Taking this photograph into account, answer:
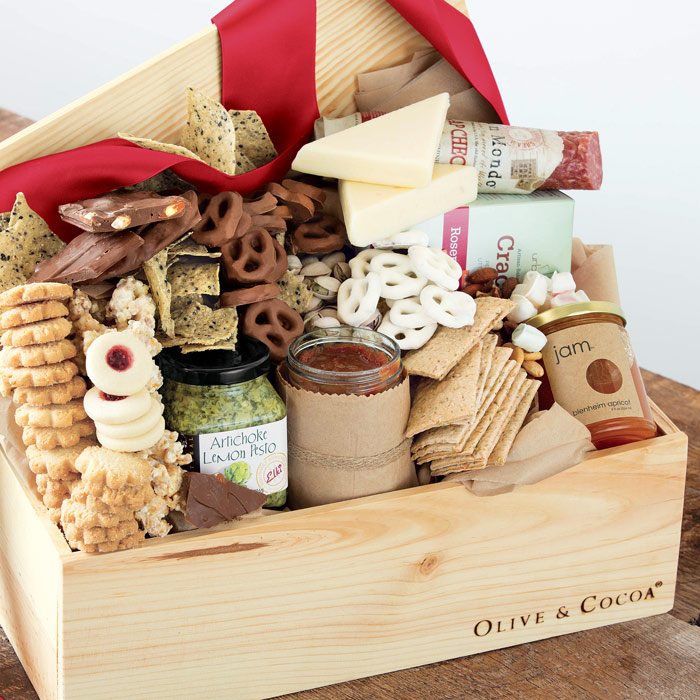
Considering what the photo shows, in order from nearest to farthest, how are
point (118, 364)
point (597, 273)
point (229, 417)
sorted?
point (118, 364) < point (229, 417) < point (597, 273)

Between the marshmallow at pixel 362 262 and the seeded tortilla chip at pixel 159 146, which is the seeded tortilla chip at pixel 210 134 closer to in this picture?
the seeded tortilla chip at pixel 159 146

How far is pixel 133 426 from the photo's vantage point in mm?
784

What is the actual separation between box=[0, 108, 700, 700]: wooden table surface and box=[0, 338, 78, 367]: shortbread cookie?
13.6 inches

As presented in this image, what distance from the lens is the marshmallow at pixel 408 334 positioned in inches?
40.1

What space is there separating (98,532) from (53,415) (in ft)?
0.34

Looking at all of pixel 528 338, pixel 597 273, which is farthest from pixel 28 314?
pixel 597 273

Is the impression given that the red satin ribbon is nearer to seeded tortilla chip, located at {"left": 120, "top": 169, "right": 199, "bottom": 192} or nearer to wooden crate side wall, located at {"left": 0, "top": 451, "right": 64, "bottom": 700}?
seeded tortilla chip, located at {"left": 120, "top": 169, "right": 199, "bottom": 192}

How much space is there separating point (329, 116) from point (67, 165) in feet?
1.37

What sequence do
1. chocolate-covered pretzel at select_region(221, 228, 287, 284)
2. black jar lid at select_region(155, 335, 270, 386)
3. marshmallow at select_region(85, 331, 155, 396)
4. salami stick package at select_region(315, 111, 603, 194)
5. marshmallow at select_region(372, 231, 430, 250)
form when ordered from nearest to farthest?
marshmallow at select_region(85, 331, 155, 396)
black jar lid at select_region(155, 335, 270, 386)
chocolate-covered pretzel at select_region(221, 228, 287, 284)
marshmallow at select_region(372, 231, 430, 250)
salami stick package at select_region(315, 111, 603, 194)

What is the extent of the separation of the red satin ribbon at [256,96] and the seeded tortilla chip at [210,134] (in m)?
0.02

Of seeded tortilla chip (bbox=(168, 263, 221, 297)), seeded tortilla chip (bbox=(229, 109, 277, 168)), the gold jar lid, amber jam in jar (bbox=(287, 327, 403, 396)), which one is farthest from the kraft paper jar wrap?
seeded tortilla chip (bbox=(229, 109, 277, 168))

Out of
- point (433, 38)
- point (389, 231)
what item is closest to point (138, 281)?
point (389, 231)

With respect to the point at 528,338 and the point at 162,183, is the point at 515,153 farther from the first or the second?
the point at 162,183

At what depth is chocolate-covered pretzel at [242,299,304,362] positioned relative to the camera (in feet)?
3.26
